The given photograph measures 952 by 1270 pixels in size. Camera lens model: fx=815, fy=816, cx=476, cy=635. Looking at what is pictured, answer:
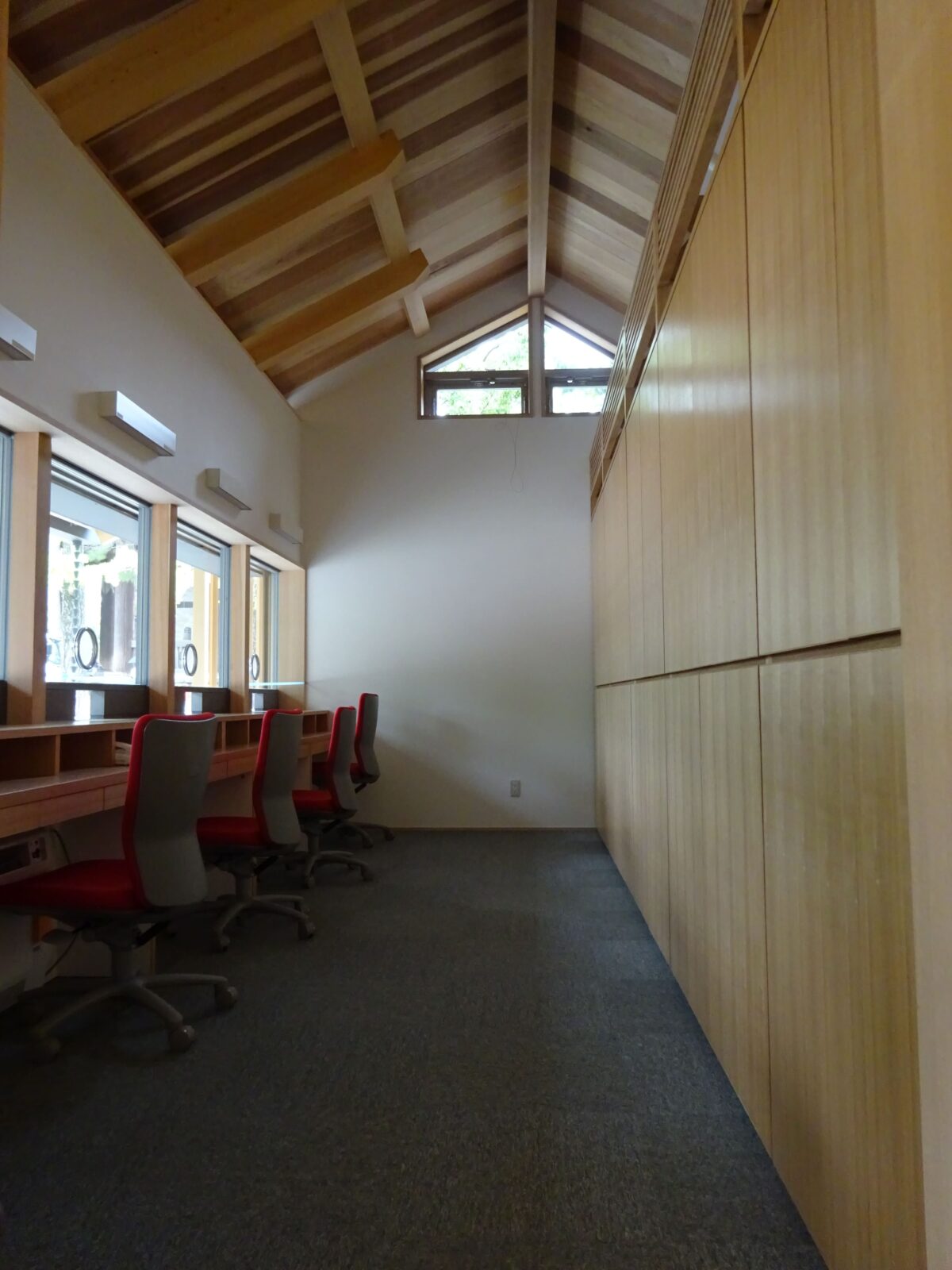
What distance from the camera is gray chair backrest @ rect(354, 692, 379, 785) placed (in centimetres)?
556

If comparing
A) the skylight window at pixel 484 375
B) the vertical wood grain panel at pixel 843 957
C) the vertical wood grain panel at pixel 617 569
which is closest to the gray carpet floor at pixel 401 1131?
the vertical wood grain panel at pixel 843 957

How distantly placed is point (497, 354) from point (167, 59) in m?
3.75

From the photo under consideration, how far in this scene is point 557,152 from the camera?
5.33 meters

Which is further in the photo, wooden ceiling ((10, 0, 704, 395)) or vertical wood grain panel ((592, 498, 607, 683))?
vertical wood grain panel ((592, 498, 607, 683))

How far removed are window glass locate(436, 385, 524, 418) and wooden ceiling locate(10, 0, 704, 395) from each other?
67 cm

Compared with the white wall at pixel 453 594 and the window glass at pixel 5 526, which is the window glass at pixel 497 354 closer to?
the white wall at pixel 453 594

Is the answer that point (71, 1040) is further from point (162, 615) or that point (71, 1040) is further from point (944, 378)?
point (944, 378)

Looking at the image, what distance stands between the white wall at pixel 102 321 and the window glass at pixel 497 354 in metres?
2.09

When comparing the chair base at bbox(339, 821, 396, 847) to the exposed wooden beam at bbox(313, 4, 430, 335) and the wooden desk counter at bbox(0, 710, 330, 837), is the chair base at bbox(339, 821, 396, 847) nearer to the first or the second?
the wooden desk counter at bbox(0, 710, 330, 837)

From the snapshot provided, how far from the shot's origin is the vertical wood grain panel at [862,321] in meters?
1.09

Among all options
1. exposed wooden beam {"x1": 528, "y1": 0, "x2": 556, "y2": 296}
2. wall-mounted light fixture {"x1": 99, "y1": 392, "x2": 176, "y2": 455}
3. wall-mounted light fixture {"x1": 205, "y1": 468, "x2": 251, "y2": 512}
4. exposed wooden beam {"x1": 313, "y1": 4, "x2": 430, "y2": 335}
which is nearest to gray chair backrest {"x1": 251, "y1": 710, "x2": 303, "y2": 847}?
wall-mounted light fixture {"x1": 99, "y1": 392, "x2": 176, "y2": 455}

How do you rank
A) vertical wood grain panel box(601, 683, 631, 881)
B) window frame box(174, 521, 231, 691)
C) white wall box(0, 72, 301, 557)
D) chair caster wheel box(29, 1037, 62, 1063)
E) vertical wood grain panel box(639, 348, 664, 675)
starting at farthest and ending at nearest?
window frame box(174, 521, 231, 691) < vertical wood grain panel box(601, 683, 631, 881) < vertical wood grain panel box(639, 348, 664, 675) < white wall box(0, 72, 301, 557) < chair caster wheel box(29, 1037, 62, 1063)

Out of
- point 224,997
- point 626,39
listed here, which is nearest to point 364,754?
point 224,997

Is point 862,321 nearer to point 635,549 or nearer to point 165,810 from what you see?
point 165,810
